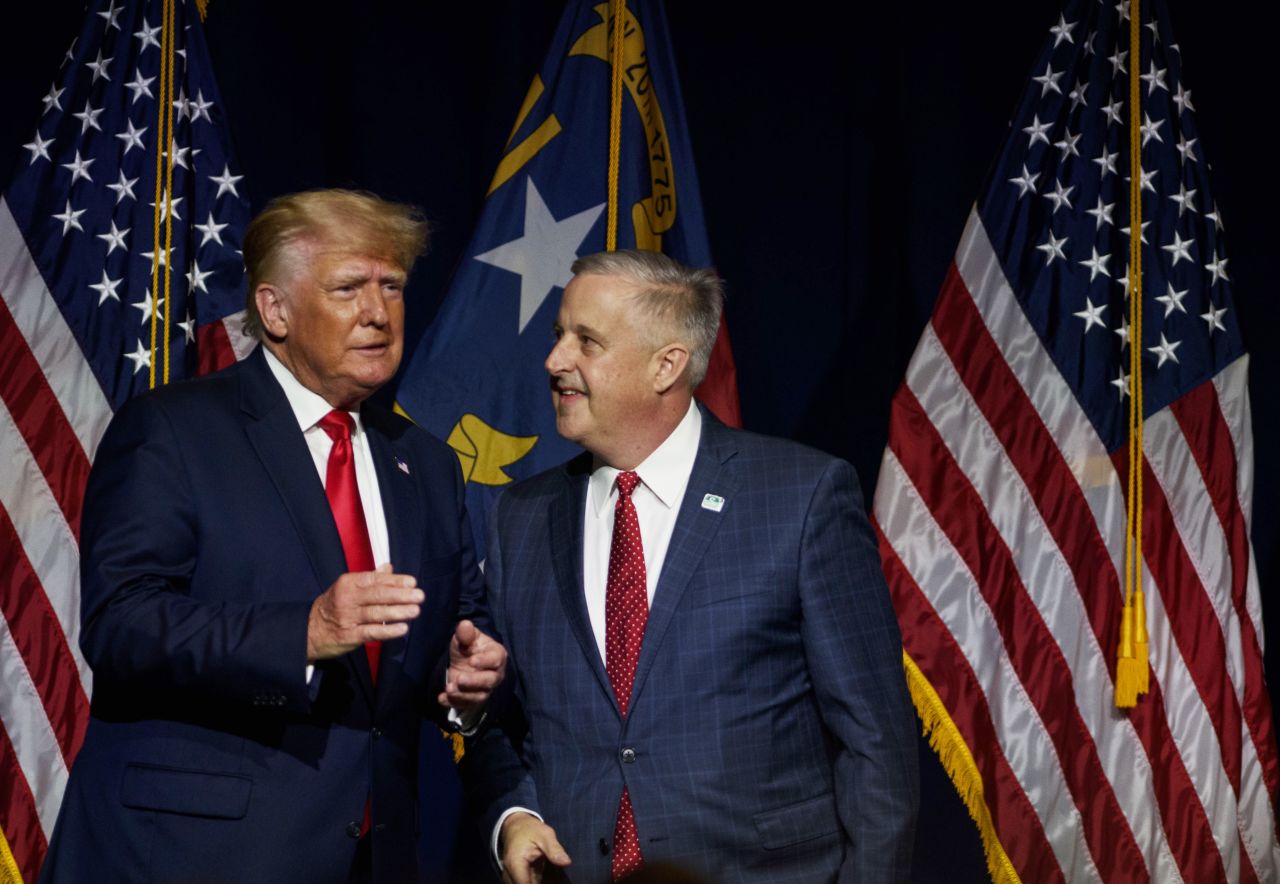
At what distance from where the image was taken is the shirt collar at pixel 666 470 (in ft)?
8.49

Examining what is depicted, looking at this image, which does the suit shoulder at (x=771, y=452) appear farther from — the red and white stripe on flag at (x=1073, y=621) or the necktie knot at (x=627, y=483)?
the red and white stripe on flag at (x=1073, y=621)

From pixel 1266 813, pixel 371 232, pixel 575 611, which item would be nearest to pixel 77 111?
pixel 371 232

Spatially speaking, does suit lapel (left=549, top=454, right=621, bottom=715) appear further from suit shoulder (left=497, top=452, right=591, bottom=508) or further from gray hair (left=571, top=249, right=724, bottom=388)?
gray hair (left=571, top=249, right=724, bottom=388)

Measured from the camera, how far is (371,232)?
246cm

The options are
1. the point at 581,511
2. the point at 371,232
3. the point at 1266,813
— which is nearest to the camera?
the point at 371,232

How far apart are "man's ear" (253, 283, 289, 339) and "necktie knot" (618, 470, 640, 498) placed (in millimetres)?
620

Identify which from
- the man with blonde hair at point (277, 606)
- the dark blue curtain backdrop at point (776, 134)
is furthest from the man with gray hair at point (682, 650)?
the dark blue curtain backdrop at point (776, 134)

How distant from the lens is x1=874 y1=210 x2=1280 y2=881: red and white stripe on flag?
334 cm

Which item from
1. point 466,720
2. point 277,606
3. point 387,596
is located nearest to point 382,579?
point 387,596

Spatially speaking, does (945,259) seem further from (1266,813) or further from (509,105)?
(1266,813)

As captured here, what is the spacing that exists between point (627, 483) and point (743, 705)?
0.44 metres

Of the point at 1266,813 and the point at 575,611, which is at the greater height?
the point at 575,611

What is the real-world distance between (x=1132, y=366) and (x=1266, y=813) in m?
1.06

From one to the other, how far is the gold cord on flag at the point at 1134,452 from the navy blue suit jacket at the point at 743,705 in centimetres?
95
